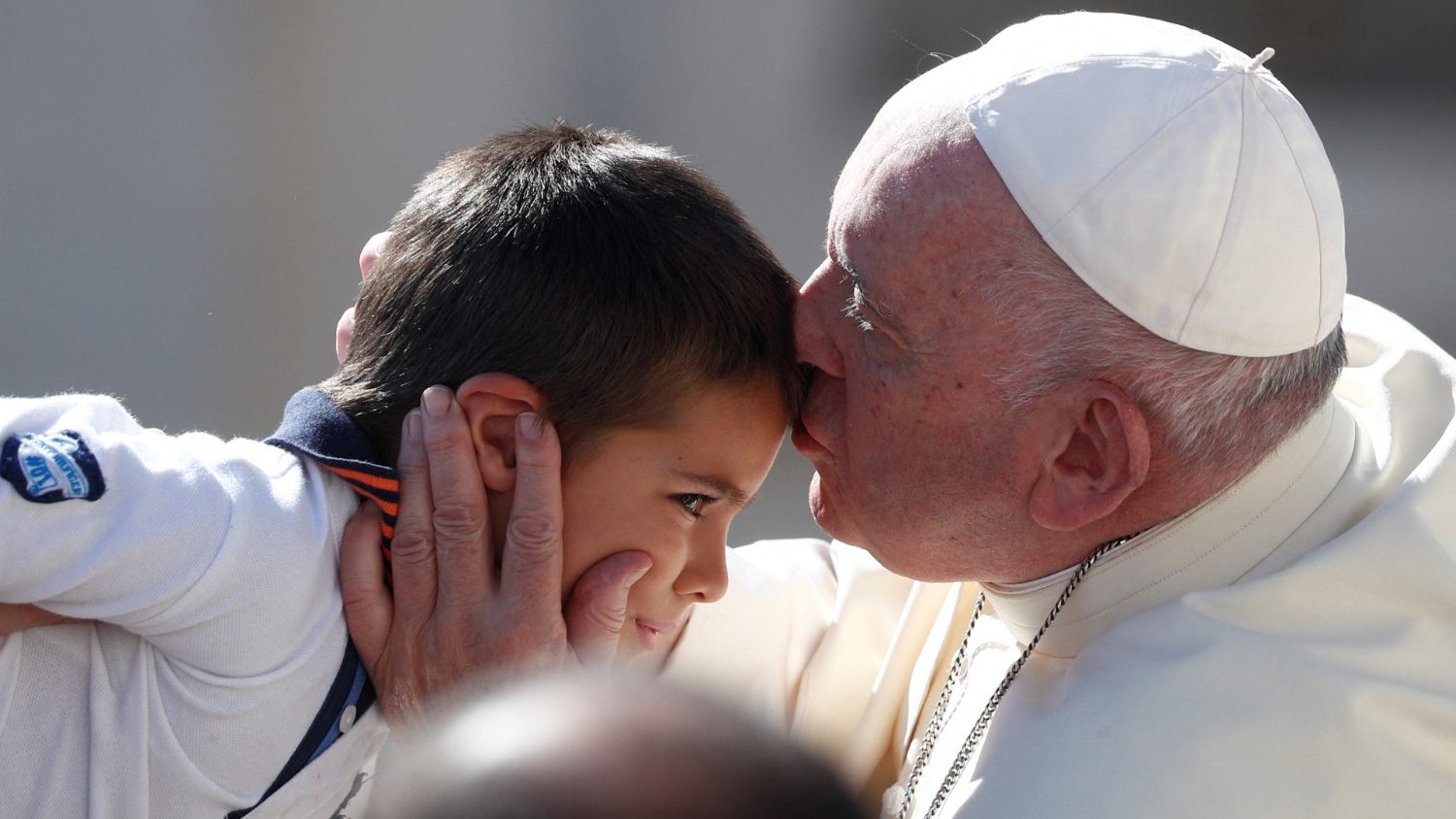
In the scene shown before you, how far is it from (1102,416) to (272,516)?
1.03 meters

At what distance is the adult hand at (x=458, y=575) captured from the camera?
6.19 feet

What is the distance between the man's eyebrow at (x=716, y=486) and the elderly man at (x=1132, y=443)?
0.52 ft

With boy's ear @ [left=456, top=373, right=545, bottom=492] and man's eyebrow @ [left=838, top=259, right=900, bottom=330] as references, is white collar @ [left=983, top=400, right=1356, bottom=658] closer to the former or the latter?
man's eyebrow @ [left=838, top=259, right=900, bottom=330]

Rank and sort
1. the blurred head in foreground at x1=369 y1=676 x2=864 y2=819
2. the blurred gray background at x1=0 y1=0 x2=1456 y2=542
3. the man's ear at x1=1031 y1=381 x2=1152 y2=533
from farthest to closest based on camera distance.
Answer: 1. the blurred gray background at x1=0 y1=0 x2=1456 y2=542
2. the man's ear at x1=1031 y1=381 x2=1152 y2=533
3. the blurred head in foreground at x1=369 y1=676 x2=864 y2=819

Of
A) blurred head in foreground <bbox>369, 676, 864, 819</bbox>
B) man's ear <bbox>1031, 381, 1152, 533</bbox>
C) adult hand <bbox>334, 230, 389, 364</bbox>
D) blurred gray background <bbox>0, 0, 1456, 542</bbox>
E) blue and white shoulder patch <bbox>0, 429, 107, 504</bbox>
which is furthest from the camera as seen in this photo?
blurred gray background <bbox>0, 0, 1456, 542</bbox>

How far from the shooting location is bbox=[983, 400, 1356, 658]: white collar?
190 centimetres

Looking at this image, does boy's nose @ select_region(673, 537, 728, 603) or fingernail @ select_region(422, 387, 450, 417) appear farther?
boy's nose @ select_region(673, 537, 728, 603)

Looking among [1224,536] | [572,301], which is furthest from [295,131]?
[1224,536]

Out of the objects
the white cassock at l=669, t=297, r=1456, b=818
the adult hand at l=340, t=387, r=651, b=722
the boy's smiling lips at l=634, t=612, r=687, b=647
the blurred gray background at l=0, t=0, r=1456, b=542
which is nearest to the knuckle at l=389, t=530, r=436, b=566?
the adult hand at l=340, t=387, r=651, b=722

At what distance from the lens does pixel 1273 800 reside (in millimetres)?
1647

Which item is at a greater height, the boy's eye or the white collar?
the boy's eye

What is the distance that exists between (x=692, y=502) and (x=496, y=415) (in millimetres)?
293

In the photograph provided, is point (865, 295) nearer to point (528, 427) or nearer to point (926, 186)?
point (926, 186)

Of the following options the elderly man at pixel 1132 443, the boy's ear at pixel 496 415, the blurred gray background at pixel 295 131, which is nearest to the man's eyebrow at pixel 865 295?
the elderly man at pixel 1132 443
